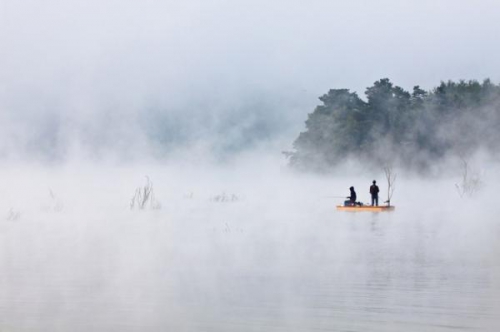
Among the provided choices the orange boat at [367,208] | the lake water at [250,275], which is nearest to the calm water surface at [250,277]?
the lake water at [250,275]

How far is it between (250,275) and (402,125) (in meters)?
34.1

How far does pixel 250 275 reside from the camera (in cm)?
1281

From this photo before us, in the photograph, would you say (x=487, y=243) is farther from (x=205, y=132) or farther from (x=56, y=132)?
(x=205, y=132)

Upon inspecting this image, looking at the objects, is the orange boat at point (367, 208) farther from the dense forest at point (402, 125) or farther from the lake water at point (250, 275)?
the dense forest at point (402, 125)

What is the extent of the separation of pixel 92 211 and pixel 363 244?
1097 centimetres

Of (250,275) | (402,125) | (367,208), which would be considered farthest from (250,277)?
(402,125)

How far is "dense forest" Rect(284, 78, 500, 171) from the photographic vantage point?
143 ft

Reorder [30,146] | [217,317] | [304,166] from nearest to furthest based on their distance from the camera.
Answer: [217,317]
[30,146]
[304,166]

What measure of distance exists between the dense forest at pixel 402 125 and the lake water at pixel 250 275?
853 inches

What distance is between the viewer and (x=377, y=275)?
12609 mm

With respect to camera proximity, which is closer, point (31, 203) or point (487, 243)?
point (487, 243)

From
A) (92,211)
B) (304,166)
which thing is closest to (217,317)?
(92,211)

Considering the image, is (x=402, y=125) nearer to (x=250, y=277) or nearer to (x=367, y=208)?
(x=367, y=208)

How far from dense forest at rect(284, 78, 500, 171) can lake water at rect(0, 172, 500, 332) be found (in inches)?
853
